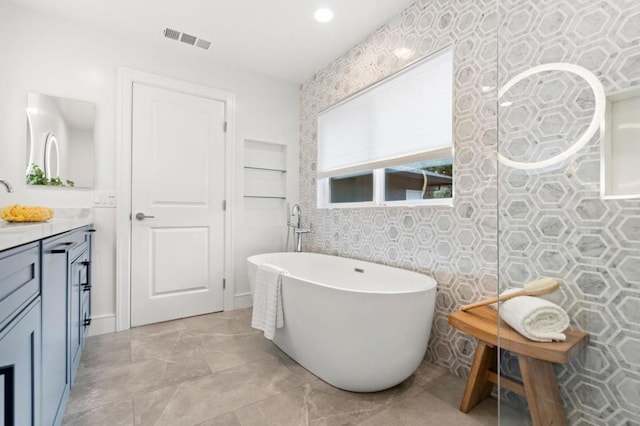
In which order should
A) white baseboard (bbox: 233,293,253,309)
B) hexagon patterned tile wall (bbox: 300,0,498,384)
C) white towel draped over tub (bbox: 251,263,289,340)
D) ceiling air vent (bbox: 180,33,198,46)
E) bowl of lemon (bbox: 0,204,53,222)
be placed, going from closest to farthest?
bowl of lemon (bbox: 0,204,53,222), hexagon patterned tile wall (bbox: 300,0,498,384), white towel draped over tub (bbox: 251,263,289,340), ceiling air vent (bbox: 180,33,198,46), white baseboard (bbox: 233,293,253,309)

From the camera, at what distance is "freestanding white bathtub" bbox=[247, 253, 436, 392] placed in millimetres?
1540

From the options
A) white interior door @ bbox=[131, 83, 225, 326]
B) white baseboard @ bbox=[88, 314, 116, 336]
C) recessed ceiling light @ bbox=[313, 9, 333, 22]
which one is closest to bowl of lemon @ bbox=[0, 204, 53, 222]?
white interior door @ bbox=[131, 83, 225, 326]

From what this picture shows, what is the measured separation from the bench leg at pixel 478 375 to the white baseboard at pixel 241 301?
2233 mm

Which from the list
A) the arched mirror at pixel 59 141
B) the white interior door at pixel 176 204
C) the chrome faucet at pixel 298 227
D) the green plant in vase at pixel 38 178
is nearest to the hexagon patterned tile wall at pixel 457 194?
the chrome faucet at pixel 298 227

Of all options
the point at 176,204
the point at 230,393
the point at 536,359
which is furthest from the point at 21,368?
the point at 176,204

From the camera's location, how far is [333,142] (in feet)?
10.1

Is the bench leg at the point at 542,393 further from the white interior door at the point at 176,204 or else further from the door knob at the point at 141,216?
the door knob at the point at 141,216

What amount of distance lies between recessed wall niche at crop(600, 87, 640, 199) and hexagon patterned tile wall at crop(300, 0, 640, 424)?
4cm

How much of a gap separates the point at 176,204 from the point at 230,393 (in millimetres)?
1812

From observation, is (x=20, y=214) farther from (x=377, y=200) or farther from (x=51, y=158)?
(x=377, y=200)

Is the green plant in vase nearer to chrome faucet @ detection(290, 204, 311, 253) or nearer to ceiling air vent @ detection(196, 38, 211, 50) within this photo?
ceiling air vent @ detection(196, 38, 211, 50)

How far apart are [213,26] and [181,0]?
1.05ft

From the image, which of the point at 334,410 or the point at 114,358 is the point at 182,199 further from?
the point at 334,410

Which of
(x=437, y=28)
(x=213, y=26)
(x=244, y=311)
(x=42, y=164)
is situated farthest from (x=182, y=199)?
(x=437, y=28)
